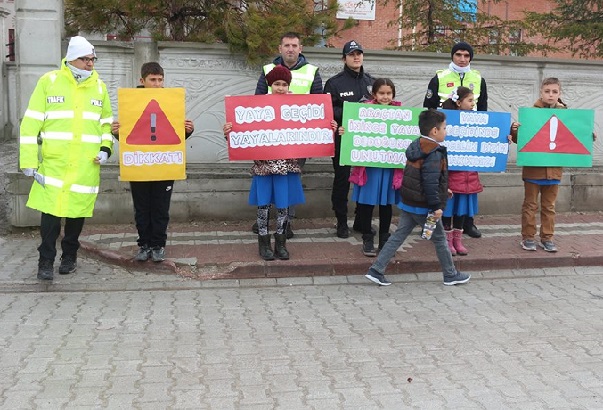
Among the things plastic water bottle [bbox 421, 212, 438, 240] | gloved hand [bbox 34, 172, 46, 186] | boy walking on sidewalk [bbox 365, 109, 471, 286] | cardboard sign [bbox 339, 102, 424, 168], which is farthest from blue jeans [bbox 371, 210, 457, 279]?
gloved hand [bbox 34, 172, 46, 186]

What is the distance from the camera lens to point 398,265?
23.2 ft

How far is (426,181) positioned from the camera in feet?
20.5

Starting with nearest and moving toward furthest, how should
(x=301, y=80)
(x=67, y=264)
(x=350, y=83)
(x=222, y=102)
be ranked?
(x=67, y=264)
(x=301, y=80)
(x=350, y=83)
(x=222, y=102)

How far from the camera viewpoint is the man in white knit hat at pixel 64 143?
623 cm

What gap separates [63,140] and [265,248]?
86.3 inches

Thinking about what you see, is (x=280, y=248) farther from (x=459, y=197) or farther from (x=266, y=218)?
(x=459, y=197)

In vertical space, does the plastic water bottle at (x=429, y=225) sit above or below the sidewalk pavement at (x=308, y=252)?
above

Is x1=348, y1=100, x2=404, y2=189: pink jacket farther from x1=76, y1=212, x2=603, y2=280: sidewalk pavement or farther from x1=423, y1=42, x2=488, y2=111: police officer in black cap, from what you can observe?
x1=76, y1=212, x2=603, y2=280: sidewalk pavement

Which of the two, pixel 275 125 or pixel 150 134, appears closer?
pixel 150 134

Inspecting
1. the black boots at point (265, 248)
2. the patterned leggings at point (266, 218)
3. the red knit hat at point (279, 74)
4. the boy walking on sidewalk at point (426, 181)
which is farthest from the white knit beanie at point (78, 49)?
the boy walking on sidewalk at point (426, 181)

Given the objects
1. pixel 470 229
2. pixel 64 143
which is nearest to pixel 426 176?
pixel 470 229

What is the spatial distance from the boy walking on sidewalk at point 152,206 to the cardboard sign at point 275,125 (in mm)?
500

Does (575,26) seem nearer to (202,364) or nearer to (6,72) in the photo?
(202,364)

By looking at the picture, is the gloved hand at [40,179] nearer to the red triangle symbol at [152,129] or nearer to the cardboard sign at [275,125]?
the red triangle symbol at [152,129]
